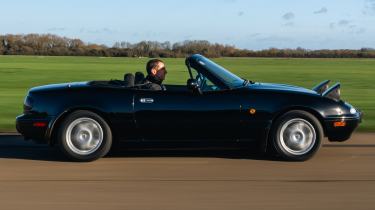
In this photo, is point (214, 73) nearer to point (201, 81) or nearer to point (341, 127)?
point (201, 81)

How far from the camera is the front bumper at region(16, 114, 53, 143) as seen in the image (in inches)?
300

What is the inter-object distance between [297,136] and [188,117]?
133 cm

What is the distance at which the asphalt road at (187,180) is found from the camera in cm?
543

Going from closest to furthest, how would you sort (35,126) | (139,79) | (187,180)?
(187,180) → (35,126) → (139,79)

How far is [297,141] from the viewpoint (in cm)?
761

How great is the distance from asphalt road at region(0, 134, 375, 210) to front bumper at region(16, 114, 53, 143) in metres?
0.31

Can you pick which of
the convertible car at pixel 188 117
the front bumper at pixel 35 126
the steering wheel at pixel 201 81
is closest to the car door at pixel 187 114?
the convertible car at pixel 188 117

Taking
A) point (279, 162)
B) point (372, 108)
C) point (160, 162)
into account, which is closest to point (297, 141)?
point (279, 162)

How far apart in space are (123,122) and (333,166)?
2.51 metres

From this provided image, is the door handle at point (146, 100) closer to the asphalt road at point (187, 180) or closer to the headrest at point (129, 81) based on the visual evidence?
the headrest at point (129, 81)

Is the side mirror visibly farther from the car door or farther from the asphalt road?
the asphalt road

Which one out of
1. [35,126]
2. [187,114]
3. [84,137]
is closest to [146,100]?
[187,114]

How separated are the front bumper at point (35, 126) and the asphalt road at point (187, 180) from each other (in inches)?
12.2

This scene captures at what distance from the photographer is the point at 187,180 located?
648cm
